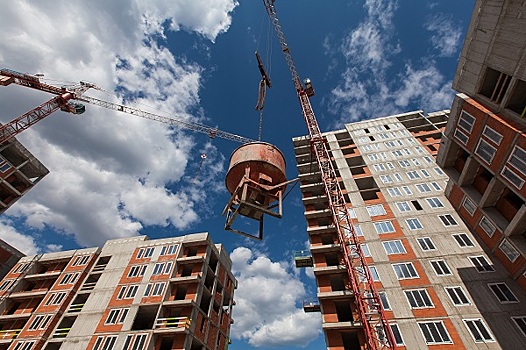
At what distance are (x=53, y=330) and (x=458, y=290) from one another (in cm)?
4553

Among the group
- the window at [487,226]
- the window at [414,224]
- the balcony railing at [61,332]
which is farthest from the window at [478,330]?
the balcony railing at [61,332]


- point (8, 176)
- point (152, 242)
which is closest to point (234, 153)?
point (152, 242)

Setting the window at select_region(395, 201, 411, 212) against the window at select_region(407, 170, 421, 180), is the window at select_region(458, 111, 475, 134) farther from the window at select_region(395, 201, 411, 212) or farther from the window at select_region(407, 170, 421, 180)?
the window at select_region(407, 170, 421, 180)

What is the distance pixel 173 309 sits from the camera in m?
30.6

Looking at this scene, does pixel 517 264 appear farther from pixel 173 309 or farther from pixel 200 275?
pixel 173 309

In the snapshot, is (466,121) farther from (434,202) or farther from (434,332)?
(434,332)

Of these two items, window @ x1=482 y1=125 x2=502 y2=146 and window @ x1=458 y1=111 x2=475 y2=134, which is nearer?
window @ x1=482 y1=125 x2=502 y2=146

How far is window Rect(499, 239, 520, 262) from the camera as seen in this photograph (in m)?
23.6

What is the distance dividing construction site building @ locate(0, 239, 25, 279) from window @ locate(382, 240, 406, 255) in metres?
47.2

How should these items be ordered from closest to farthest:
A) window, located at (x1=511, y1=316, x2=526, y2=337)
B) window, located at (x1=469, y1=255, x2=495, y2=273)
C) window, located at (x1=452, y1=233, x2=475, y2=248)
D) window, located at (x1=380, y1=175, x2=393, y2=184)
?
window, located at (x1=511, y1=316, x2=526, y2=337)
window, located at (x1=469, y1=255, x2=495, y2=273)
window, located at (x1=452, y1=233, x2=475, y2=248)
window, located at (x1=380, y1=175, x2=393, y2=184)

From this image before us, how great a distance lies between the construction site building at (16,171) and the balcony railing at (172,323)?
2290 cm

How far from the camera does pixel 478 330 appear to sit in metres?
23.0

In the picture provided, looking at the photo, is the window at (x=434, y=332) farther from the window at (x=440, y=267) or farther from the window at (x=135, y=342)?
the window at (x=135, y=342)

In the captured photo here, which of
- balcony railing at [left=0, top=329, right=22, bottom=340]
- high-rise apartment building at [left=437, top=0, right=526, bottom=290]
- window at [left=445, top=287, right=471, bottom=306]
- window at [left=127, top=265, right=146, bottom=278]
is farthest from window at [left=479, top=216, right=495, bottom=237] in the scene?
balcony railing at [left=0, top=329, right=22, bottom=340]
